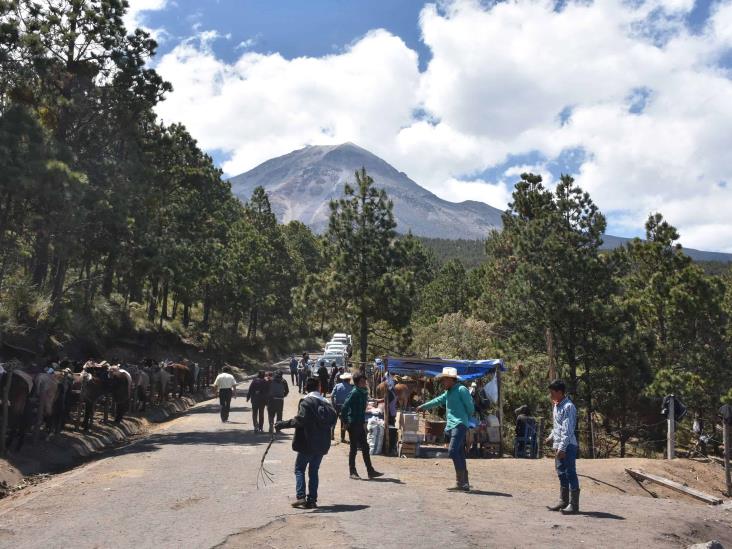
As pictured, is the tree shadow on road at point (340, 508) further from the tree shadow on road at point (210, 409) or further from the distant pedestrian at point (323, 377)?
the tree shadow on road at point (210, 409)

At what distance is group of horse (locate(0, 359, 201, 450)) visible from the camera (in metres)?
12.9

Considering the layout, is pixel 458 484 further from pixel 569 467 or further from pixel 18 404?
pixel 18 404

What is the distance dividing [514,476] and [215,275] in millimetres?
34614

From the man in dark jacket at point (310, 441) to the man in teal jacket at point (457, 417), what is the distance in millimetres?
1928

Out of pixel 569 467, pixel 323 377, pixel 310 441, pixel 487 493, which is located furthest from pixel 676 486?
pixel 323 377

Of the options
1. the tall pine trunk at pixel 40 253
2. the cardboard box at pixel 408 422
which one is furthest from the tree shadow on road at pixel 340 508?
the tall pine trunk at pixel 40 253

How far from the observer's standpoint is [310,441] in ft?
27.1

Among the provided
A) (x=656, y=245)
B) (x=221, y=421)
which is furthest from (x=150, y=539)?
(x=656, y=245)

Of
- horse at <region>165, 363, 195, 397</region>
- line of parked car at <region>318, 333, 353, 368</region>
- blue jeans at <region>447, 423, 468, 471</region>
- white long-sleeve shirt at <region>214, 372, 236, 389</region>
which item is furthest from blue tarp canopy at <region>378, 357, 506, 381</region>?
line of parked car at <region>318, 333, 353, 368</region>

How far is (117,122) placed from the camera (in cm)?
2181

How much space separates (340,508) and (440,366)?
29.7 feet

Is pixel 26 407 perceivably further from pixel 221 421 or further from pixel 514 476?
pixel 514 476

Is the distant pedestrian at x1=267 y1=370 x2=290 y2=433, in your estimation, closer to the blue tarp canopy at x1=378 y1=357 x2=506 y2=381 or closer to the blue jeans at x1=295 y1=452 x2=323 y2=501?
the blue tarp canopy at x1=378 y1=357 x2=506 y2=381

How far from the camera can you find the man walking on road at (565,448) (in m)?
8.45
